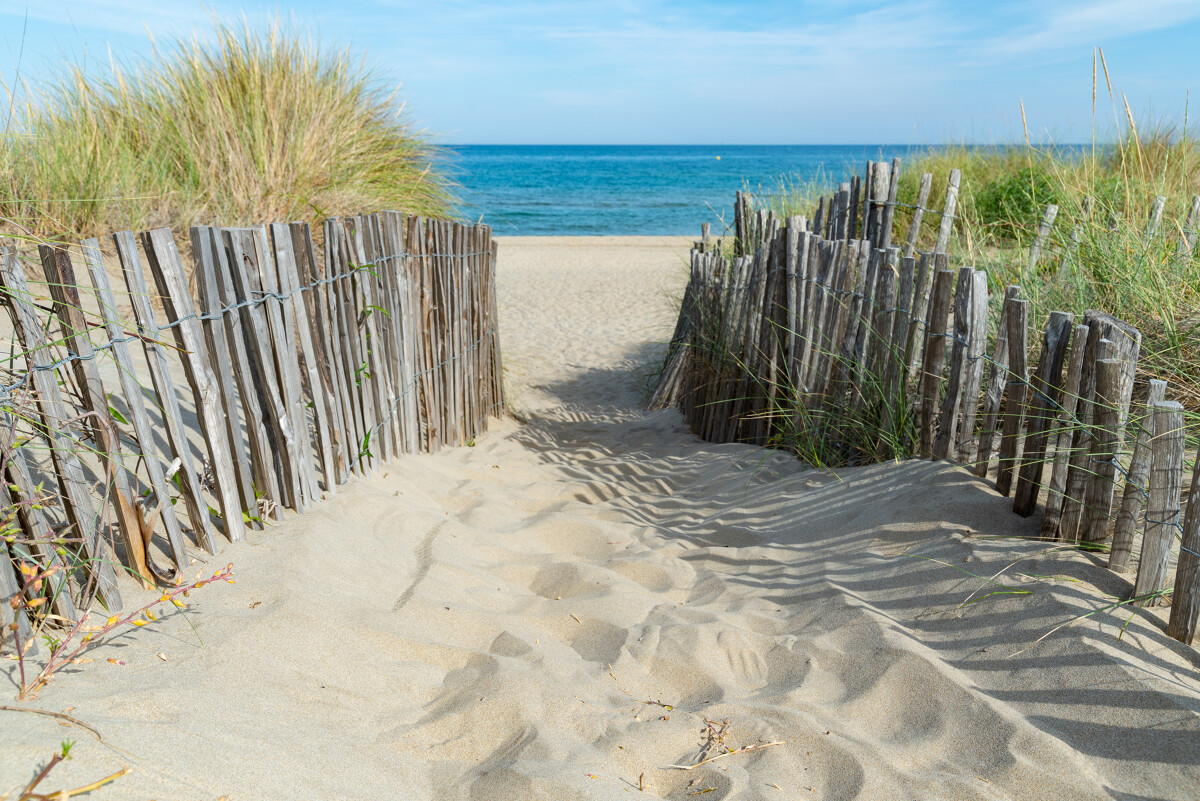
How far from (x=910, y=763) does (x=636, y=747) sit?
63 centimetres

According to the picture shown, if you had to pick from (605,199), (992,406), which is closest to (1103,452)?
(992,406)

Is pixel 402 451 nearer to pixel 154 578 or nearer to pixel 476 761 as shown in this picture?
pixel 154 578

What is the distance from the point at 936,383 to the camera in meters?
3.04

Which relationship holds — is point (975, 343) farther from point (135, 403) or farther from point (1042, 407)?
point (135, 403)

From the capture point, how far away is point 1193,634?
6.15 ft

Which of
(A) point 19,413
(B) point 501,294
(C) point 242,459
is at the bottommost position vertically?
(B) point 501,294

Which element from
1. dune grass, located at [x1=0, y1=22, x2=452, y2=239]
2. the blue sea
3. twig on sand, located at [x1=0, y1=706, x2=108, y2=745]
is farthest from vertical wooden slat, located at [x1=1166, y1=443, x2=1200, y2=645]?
the blue sea

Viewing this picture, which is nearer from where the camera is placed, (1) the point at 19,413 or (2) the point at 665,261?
(1) the point at 19,413

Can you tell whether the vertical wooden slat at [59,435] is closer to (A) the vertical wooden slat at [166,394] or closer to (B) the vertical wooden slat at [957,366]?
(A) the vertical wooden slat at [166,394]

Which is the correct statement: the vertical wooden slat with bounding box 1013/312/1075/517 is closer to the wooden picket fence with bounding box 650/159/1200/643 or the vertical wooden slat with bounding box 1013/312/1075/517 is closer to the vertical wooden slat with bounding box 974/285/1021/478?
the wooden picket fence with bounding box 650/159/1200/643

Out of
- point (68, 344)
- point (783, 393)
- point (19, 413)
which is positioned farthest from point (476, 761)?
point (783, 393)

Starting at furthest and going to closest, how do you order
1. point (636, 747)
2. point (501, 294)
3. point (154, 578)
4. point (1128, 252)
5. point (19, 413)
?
point (501, 294), point (1128, 252), point (154, 578), point (636, 747), point (19, 413)

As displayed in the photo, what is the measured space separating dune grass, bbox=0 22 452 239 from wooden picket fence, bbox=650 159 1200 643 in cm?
317

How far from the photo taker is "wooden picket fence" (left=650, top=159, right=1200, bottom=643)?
203 centimetres
